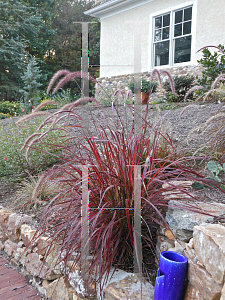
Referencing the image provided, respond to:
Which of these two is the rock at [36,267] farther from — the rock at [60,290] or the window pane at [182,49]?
the window pane at [182,49]

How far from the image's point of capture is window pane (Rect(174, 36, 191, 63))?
26.0 feet

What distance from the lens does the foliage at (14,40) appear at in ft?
43.5

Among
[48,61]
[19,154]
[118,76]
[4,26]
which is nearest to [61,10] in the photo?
[48,61]

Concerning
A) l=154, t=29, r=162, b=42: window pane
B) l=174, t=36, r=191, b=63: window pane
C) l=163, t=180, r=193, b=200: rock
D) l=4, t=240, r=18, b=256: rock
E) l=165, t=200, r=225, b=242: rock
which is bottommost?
l=4, t=240, r=18, b=256: rock

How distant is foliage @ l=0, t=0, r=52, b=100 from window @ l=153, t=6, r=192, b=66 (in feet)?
24.7

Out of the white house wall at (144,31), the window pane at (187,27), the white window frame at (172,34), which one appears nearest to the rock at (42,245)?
the white house wall at (144,31)

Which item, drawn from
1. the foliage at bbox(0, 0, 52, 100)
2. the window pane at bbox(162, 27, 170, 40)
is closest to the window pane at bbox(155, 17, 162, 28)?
the window pane at bbox(162, 27, 170, 40)

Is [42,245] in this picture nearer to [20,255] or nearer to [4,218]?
[20,255]

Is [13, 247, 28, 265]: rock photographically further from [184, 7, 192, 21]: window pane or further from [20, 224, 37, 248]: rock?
[184, 7, 192, 21]: window pane

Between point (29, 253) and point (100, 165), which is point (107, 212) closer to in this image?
point (100, 165)

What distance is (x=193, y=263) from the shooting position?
4.21 ft

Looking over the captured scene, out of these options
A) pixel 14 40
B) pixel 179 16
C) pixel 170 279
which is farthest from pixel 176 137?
pixel 14 40

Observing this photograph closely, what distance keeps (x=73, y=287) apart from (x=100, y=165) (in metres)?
0.86

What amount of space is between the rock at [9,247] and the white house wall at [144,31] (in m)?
3.86
